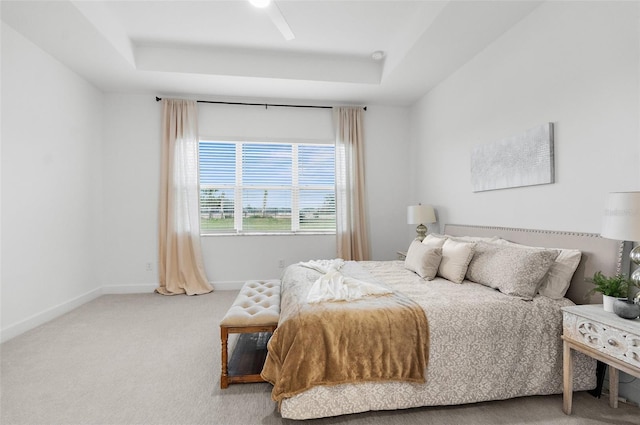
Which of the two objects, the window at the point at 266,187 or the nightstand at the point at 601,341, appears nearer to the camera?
the nightstand at the point at 601,341

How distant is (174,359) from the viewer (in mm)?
2420

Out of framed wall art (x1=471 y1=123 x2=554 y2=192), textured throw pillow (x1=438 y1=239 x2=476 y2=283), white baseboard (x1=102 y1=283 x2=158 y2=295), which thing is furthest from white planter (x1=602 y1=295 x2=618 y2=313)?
white baseboard (x1=102 y1=283 x2=158 y2=295)

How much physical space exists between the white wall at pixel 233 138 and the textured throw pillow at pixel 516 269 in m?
2.55

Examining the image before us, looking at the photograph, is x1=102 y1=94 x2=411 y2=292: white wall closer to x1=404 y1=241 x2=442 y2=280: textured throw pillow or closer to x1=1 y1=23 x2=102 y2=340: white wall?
x1=1 y1=23 x2=102 y2=340: white wall

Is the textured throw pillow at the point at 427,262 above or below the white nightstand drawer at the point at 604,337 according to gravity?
above

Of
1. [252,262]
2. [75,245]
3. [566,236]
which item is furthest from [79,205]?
[566,236]

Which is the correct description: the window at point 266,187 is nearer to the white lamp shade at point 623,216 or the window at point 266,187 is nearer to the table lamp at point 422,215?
the table lamp at point 422,215

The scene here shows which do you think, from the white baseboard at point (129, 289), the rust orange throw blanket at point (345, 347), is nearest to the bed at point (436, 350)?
the rust orange throw blanket at point (345, 347)

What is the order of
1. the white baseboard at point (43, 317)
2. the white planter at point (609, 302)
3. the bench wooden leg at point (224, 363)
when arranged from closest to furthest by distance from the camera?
the white planter at point (609, 302), the bench wooden leg at point (224, 363), the white baseboard at point (43, 317)

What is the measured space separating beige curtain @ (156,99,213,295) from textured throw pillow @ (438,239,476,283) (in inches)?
127

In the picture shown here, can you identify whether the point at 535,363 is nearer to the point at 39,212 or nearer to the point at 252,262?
the point at 252,262

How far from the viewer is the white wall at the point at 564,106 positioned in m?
1.94

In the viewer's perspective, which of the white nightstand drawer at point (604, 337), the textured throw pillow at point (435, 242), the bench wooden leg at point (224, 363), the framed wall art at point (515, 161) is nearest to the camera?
the white nightstand drawer at point (604, 337)

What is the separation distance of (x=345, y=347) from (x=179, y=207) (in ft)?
11.6
